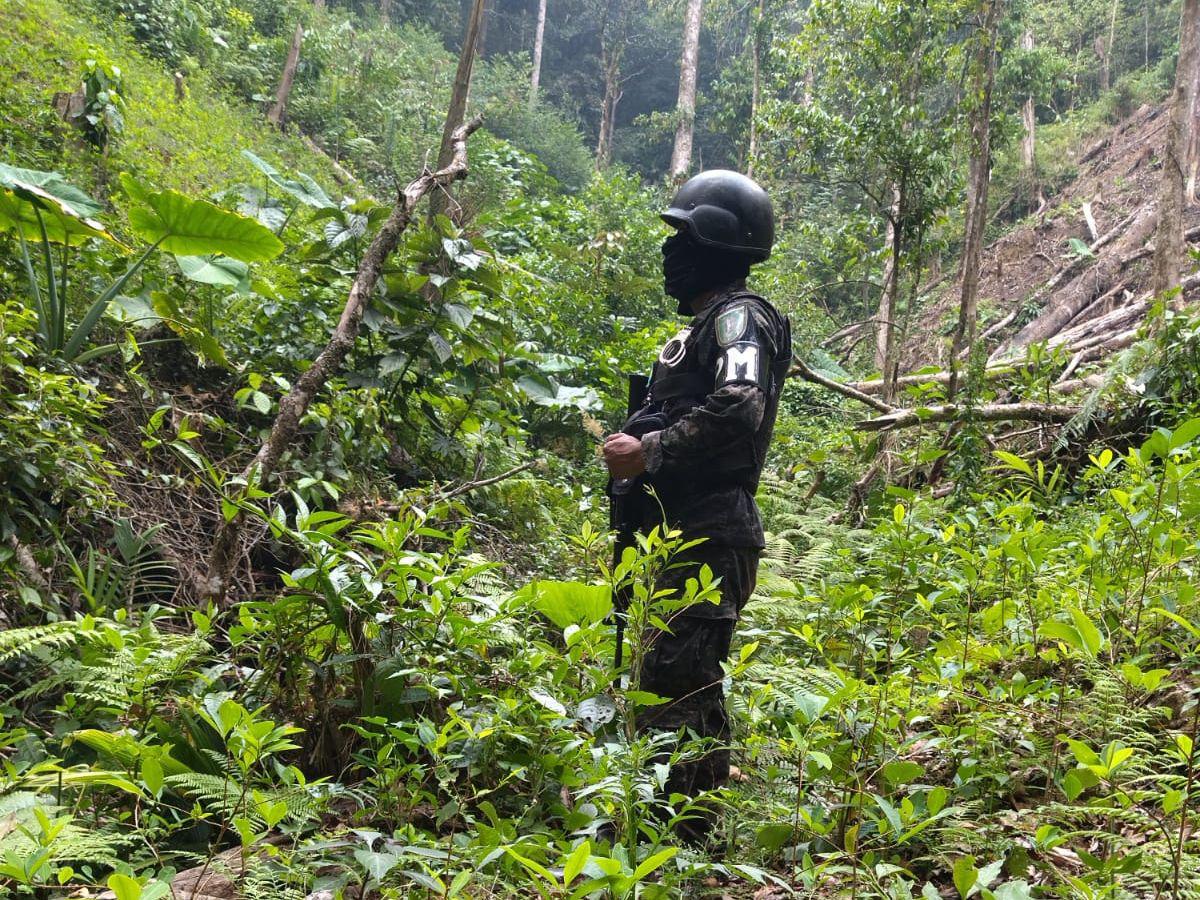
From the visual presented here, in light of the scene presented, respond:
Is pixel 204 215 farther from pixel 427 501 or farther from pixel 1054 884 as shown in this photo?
pixel 1054 884

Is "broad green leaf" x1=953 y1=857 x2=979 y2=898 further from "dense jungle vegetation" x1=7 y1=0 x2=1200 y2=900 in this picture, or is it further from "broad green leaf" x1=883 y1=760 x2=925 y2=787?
"broad green leaf" x1=883 y1=760 x2=925 y2=787

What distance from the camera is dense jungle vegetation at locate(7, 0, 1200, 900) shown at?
5.89ft

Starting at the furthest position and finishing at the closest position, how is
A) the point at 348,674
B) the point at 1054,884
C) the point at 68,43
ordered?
the point at 68,43, the point at 348,674, the point at 1054,884

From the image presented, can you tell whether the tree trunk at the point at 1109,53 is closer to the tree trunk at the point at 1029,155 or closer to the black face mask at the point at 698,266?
the tree trunk at the point at 1029,155

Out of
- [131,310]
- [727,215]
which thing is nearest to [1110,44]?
[727,215]

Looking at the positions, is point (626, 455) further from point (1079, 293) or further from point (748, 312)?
point (1079, 293)

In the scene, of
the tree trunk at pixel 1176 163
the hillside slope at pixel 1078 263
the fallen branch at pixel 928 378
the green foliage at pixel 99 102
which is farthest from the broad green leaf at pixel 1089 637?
the hillside slope at pixel 1078 263

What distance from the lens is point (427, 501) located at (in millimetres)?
4250

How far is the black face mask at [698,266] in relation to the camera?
318cm

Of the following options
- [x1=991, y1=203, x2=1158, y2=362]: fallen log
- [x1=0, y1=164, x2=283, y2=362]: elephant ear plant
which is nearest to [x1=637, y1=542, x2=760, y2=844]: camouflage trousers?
[x1=0, y1=164, x2=283, y2=362]: elephant ear plant

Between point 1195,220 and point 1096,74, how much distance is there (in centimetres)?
1323

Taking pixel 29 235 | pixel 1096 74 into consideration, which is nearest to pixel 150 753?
pixel 29 235

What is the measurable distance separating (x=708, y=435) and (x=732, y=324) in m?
0.42

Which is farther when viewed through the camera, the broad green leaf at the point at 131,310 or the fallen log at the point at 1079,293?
the fallen log at the point at 1079,293
